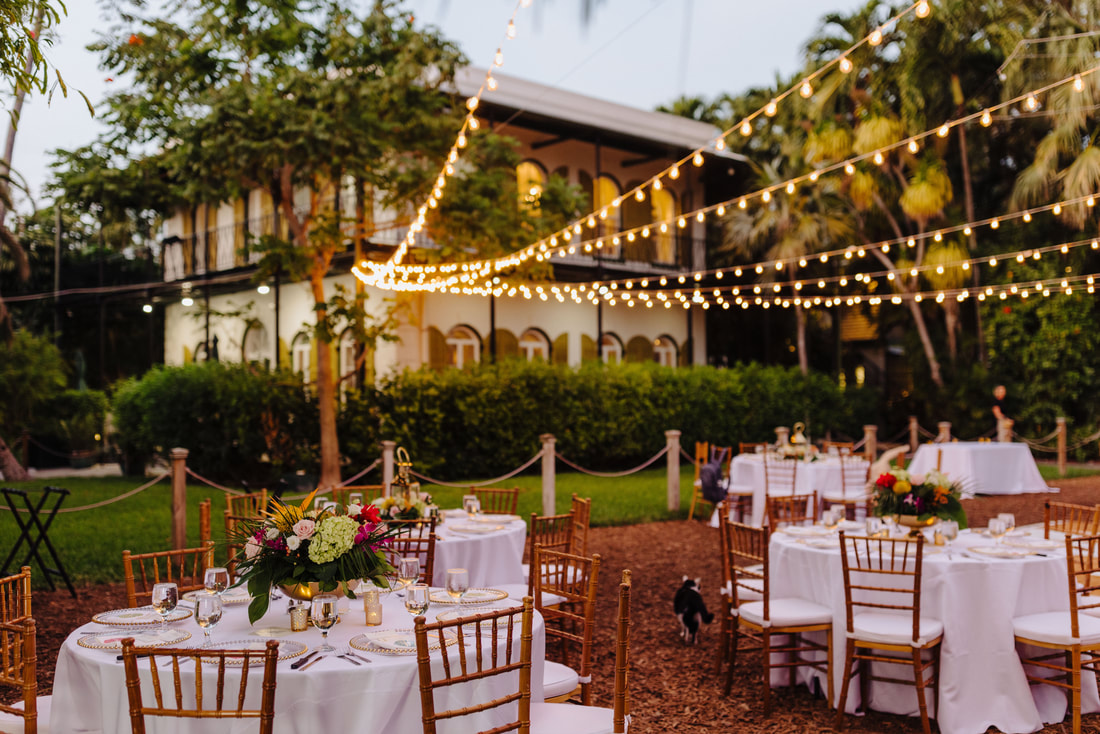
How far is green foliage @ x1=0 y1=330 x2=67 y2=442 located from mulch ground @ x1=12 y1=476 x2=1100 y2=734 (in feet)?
33.4

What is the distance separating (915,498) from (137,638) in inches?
184

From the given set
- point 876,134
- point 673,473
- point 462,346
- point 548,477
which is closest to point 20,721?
point 548,477

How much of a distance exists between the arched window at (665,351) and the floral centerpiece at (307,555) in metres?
17.9

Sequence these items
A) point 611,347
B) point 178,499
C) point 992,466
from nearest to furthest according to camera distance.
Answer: point 178,499 < point 992,466 < point 611,347

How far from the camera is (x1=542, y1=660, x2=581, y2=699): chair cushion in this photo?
3.82m

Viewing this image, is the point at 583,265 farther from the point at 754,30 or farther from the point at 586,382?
the point at 754,30

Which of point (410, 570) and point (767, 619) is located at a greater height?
point (410, 570)

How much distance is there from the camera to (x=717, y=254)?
22797 mm

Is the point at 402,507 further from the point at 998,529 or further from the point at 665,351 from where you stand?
the point at 665,351

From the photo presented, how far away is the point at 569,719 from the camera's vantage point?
11.5ft

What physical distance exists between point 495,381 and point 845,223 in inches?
371

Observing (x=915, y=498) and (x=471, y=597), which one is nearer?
(x=471, y=597)

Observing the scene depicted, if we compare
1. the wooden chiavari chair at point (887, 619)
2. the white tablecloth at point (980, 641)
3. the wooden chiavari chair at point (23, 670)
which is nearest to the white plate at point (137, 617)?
the wooden chiavari chair at point (23, 670)

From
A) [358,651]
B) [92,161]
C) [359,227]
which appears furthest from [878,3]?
[358,651]
